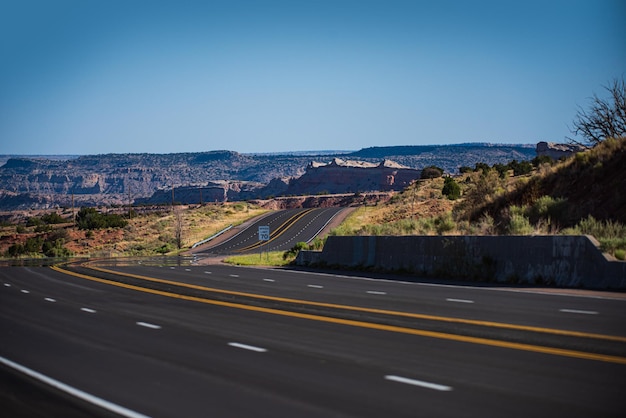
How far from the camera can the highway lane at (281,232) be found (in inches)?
2842

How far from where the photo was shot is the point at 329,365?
996 cm

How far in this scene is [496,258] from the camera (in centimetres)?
2148

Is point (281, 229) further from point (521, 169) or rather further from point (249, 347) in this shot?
point (249, 347)

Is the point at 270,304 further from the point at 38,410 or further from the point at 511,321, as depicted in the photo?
the point at 38,410

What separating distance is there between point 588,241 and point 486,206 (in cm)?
1591

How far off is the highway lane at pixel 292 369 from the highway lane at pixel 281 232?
156 feet

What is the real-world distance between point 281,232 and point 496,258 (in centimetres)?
6370

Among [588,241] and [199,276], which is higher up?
[588,241]

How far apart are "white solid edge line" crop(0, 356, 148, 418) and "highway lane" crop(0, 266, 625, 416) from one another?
134 mm

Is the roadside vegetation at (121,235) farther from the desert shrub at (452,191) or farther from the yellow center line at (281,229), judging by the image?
the desert shrub at (452,191)

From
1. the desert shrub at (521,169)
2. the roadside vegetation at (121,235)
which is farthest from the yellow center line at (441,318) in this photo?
the desert shrub at (521,169)

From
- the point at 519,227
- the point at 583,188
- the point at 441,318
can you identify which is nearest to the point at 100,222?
the point at 583,188

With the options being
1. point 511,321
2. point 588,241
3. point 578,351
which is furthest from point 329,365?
point 588,241

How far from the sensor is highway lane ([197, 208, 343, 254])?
72188 mm
